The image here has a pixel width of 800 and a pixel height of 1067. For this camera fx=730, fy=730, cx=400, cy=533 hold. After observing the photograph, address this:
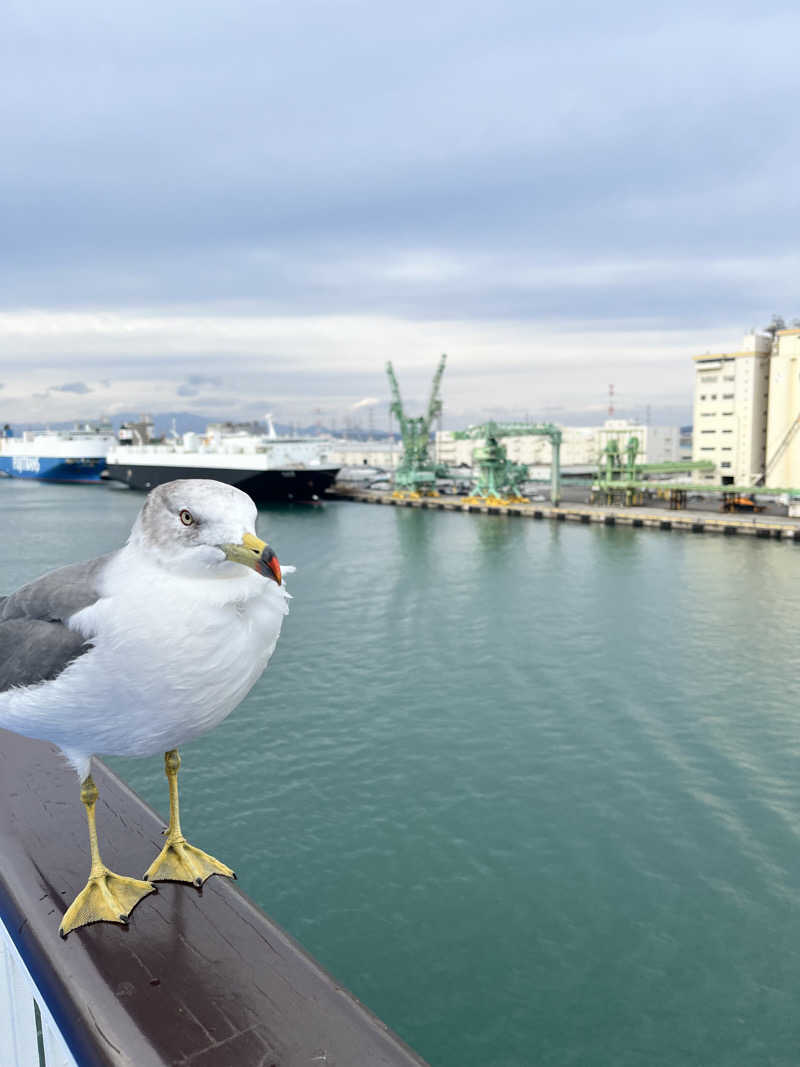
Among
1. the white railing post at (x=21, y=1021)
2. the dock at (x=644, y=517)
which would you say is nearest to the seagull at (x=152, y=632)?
the white railing post at (x=21, y=1021)

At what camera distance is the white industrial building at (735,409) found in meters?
62.9

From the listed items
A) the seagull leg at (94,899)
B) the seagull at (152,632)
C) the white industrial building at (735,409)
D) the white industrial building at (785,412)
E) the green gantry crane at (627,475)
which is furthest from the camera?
the white industrial building at (735,409)

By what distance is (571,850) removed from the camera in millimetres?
10414

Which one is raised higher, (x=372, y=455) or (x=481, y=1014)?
(x=372, y=455)

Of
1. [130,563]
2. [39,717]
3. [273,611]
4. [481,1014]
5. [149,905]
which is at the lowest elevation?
[481,1014]

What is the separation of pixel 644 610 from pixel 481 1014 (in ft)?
64.0

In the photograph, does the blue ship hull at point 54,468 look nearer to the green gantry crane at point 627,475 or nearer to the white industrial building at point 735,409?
the green gantry crane at point 627,475

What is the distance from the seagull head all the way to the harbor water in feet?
22.5

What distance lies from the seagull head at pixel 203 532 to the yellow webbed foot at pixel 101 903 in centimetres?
169

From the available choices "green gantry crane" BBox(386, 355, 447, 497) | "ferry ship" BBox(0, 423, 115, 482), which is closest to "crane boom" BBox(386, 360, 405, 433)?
"green gantry crane" BBox(386, 355, 447, 497)

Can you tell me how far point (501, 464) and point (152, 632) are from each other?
60031 millimetres

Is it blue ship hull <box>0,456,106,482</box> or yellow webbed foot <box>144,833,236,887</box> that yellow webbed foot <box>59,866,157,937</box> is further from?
blue ship hull <box>0,456,106,482</box>

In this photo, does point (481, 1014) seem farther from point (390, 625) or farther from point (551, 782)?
point (390, 625)

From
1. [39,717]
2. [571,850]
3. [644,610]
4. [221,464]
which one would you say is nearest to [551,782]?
[571,850]
